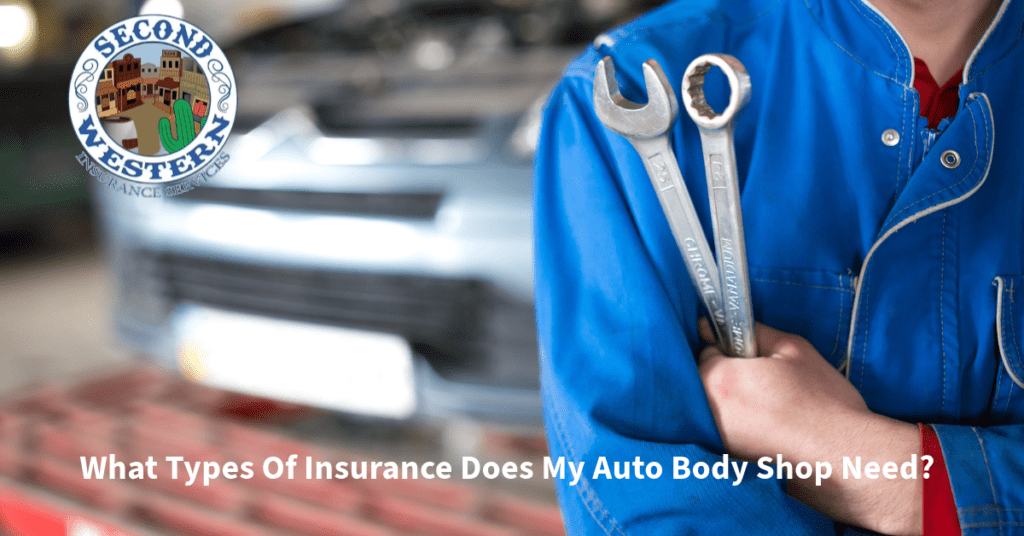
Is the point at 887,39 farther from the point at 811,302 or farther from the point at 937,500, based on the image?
the point at 937,500

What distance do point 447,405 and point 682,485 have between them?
3.87ft

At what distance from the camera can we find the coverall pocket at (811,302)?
760 mm

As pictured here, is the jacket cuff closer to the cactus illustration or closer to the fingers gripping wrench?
the fingers gripping wrench

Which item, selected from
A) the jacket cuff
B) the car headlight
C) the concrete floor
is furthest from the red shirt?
the car headlight

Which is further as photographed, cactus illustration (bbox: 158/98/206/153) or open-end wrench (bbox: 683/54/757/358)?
cactus illustration (bbox: 158/98/206/153)

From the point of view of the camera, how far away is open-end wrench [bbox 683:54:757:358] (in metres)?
0.58

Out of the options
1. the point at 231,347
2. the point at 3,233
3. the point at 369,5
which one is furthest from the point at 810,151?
the point at 3,233

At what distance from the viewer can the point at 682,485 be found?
0.64 m

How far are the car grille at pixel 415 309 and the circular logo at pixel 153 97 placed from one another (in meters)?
0.70

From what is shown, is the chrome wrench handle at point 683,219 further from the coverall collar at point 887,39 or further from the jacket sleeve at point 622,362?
the coverall collar at point 887,39

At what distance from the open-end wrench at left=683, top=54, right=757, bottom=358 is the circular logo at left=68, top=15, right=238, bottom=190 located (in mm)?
822

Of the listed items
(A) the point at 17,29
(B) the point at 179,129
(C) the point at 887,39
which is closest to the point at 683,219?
(C) the point at 887,39

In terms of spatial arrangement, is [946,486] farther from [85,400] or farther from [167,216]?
[85,400]

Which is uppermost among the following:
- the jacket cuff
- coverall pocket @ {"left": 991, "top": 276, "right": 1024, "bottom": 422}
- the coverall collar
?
the coverall collar
